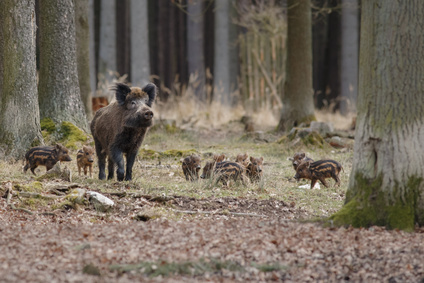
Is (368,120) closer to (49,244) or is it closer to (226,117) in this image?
(49,244)

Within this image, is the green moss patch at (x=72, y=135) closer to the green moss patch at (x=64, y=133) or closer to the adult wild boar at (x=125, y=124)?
the green moss patch at (x=64, y=133)

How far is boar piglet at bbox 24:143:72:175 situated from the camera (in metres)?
9.45

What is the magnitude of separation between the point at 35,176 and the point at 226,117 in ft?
39.9

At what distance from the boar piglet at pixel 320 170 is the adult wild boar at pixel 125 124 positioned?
8.34ft

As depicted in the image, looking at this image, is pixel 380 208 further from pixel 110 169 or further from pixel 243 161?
pixel 110 169

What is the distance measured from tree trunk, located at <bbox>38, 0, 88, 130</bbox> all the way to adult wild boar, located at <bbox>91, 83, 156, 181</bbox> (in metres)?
2.61

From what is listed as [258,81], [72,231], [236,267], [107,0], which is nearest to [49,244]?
[72,231]

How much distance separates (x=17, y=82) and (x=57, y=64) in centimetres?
199

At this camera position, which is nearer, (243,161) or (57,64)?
(243,161)

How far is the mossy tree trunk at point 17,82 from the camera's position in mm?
10336

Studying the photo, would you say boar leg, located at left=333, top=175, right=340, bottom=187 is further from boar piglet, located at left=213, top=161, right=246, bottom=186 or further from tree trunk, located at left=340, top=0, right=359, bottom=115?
tree trunk, located at left=340, top=0, right=359, bottom=115

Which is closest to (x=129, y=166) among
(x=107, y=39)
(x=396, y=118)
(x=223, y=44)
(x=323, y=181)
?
(x=323, y=181)

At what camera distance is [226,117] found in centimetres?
2084

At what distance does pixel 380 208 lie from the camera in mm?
→ 6395
